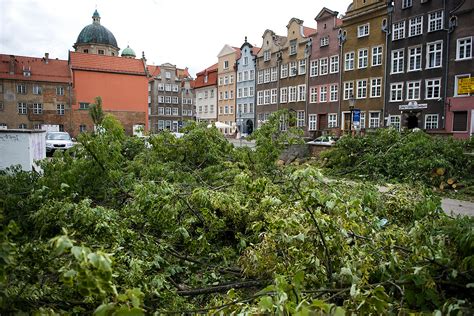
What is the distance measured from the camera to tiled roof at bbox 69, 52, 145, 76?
52.8 m

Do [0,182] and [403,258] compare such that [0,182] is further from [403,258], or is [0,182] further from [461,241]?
[461,241]

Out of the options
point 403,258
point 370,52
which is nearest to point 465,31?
point 370,52

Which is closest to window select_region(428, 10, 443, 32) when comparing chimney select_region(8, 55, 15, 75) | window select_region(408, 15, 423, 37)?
window select_region(408, 15, 423, 37)

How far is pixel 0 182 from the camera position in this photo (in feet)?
17.6

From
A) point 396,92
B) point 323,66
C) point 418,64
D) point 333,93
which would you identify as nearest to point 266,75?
point 323,66

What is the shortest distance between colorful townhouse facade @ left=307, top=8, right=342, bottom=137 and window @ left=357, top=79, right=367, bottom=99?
95.9 inches

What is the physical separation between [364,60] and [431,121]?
9733 millimetres

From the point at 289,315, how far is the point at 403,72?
1449 inches

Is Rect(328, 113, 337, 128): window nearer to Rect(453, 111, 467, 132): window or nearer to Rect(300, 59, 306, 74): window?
Rect(300, 59, 306, 74): window

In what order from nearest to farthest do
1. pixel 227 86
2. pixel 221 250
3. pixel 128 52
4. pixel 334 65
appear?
pixel 221 250 → pixel 334 65 → pixel 227 86 → pixel 128 52

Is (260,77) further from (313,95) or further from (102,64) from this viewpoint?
(102,64)

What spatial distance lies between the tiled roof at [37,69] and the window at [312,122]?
3317cm

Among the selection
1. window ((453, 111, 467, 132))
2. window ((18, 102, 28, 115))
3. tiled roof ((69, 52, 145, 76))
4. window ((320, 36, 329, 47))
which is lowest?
window ((453, 111, 467, 132))

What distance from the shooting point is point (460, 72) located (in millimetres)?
30406
